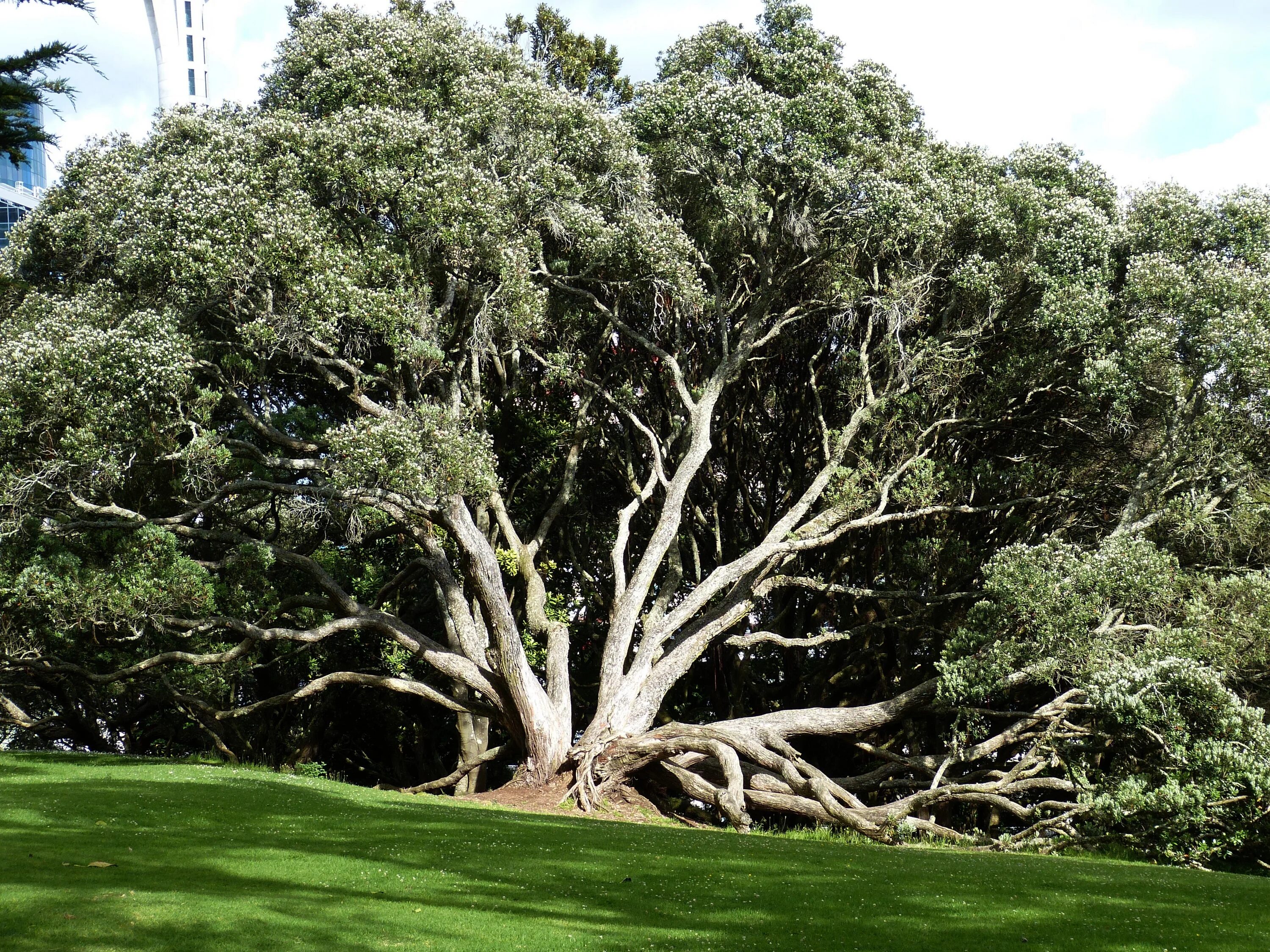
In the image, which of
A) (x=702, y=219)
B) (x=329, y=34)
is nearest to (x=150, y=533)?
(x=329, y=34)

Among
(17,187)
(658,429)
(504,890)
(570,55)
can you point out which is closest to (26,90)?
(504,890)

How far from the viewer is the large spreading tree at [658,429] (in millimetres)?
22000

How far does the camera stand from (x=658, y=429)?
3184cm

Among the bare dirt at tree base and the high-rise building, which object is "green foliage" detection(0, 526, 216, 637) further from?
the high-rise building

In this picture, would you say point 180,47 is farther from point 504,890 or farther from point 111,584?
point 504,890

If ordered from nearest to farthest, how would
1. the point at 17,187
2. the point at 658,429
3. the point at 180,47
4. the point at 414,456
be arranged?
the point at 414,456, the point at 658,429, the point at 17,187, the point at 180,47

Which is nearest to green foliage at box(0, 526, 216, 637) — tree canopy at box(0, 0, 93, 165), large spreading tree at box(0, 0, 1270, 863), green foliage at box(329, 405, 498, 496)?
large spreading tree at box(0, 0, 1270, 863)

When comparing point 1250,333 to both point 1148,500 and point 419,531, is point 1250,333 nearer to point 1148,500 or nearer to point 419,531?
point 1148,500

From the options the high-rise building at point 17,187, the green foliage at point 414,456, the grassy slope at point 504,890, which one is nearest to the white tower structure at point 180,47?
the high-rise building at point 17,187

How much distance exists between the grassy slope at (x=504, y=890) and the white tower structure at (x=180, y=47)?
3795 inches

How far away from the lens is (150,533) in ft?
77.5

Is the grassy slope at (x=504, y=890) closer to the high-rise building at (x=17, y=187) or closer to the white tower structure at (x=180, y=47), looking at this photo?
the high-rise building at (x=17, y=187)

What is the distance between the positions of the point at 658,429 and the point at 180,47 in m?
109

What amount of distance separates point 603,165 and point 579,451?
23.4 feet
